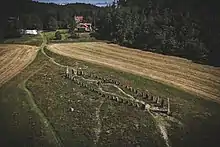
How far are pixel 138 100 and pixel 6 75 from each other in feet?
10.2

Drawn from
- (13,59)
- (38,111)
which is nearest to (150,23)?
(13,59)

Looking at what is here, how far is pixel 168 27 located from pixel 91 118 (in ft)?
22.4

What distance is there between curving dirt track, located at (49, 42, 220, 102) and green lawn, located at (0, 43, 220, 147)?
0.53 meters

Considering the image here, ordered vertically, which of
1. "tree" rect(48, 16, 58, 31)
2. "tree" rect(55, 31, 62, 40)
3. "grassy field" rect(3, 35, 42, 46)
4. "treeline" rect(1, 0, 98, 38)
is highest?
"treeline" rect(1, 0, 98, 38)

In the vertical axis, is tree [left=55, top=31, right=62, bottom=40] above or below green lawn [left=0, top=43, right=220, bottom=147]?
Answer: above

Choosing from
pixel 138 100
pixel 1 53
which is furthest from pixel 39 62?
pixel 138 100

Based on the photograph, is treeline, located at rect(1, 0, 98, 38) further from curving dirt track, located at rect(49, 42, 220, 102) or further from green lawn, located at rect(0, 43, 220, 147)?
curving dirt track, located at rect(49, 42, 220, 102)

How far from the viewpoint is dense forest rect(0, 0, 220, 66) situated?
8.23 meters

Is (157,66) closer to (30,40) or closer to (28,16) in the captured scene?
(28,16)

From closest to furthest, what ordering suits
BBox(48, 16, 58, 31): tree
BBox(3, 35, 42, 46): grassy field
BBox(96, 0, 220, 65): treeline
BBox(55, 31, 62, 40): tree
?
BBox(96, 0, 220, 65): treeline
BBox(48, 16, 58, 31): tree
BBox(3, 35, 42, 46): grassy field
BBox(55, 31, 62, 40): tree

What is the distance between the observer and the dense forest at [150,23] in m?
8.23

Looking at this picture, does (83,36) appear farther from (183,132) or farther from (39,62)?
(183,132)

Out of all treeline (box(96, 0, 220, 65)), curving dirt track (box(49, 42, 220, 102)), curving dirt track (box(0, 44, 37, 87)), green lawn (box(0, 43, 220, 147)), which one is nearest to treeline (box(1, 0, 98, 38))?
curving dirt track (box(0, 44, 37, 87))

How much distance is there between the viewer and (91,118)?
6426mm
